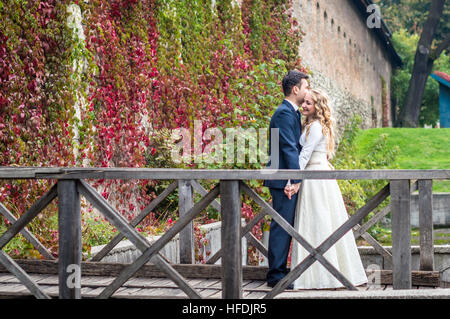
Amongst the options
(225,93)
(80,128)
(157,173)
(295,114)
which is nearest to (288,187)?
(295,114)

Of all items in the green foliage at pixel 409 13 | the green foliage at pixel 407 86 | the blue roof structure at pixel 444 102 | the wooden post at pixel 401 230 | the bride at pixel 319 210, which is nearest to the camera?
the wooden post at pixel 401 230

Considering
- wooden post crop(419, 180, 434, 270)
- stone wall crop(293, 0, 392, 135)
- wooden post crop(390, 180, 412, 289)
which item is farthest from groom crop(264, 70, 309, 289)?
stone wall crop(293, 0, 392, 135)

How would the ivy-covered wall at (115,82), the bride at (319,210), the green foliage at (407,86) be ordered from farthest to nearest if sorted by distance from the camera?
1. the green foliage at (407,86)
2. the ivy-covered wall at (115,82)
3. the bride at (319,210)

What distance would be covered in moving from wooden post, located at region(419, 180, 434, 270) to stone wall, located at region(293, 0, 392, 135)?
37.8 ft

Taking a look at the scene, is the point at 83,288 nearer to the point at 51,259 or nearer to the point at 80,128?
the point at 51,259

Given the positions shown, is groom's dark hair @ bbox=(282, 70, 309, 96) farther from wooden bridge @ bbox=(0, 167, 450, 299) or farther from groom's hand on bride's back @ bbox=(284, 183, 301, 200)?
wooden bridge @ bbox=(0, 167, 450, 299)

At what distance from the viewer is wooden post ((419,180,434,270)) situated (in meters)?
5.23

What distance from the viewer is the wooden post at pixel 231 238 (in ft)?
13.1

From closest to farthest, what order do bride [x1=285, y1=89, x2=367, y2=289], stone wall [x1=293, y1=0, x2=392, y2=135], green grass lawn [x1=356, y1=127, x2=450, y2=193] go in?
bride [x1=285, y1=89, x2=367, y2=289] → stone wall [x1=293, y1=0, x2=392, y2=135] → green grass lawn [x1=356, y1=127, x2=450, y2=193]

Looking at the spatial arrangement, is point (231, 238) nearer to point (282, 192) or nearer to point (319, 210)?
point (282, 192)

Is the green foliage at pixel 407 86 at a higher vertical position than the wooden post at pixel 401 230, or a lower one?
higher

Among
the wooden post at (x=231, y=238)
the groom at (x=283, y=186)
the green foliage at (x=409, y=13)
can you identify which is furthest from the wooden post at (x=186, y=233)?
the green foliage at (x=409, y=13)

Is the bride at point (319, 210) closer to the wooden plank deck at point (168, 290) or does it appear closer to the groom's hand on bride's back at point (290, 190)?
the groom's hand on bride's back at point (290, 190)

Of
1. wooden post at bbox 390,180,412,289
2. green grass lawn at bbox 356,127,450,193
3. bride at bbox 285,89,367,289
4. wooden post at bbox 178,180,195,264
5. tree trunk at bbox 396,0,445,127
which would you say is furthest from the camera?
tree trunk at bbox 396,0,445,127
